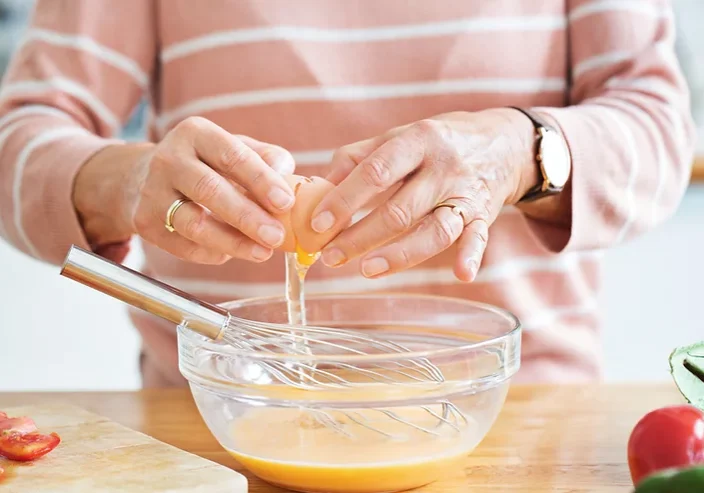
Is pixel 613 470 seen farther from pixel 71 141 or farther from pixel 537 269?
pixel 71 141

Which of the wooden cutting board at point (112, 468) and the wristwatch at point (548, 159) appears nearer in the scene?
the wooden cutting board at point (112, 468)

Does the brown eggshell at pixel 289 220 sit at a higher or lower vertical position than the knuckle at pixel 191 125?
lower

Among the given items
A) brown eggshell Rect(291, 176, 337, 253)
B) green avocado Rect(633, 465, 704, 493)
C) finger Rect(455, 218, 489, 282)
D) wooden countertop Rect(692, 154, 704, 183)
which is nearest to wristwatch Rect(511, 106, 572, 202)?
finger Rect(455, 218, 489, 282)

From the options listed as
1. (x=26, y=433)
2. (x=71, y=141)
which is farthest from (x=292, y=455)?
(x=71, y=141)

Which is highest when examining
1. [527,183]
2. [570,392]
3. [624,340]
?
[527,183]

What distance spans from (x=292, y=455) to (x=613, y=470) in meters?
0.26

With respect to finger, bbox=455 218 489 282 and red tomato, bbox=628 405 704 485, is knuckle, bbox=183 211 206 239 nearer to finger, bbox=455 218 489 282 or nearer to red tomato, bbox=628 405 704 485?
finger, bbox=455 218 489 282

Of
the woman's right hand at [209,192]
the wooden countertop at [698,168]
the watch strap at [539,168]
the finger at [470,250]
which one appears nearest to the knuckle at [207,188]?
the woman's right hand at [209,192]

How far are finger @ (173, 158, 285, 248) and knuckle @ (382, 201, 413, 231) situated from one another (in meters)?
0.09

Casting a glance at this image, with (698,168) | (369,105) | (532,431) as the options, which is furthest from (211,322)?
(698,168)

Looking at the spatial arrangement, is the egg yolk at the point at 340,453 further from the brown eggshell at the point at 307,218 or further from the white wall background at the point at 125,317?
the white wall background at the point at 125,317

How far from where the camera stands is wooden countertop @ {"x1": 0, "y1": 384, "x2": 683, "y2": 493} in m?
0.69

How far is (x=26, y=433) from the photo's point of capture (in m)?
0.70

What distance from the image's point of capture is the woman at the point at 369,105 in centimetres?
98
